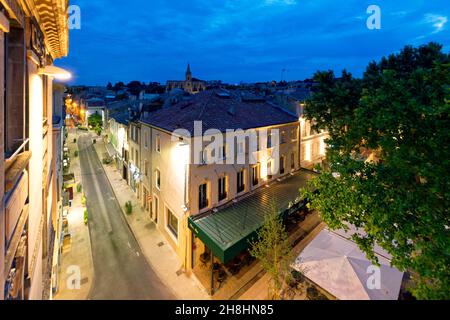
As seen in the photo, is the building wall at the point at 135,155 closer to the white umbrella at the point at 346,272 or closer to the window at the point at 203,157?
the window at the point at 203,157

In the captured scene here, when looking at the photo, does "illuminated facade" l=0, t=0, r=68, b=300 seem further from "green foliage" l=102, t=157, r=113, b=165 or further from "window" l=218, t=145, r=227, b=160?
"green foliage" l=102, t=157, r=113, b=165

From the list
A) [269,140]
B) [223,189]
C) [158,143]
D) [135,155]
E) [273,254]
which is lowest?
[273,254]

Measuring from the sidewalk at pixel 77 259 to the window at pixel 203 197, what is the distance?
8.89 meters

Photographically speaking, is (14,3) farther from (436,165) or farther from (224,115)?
(224,115)

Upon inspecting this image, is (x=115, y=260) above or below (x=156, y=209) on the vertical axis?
below

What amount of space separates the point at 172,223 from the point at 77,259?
24.1ft

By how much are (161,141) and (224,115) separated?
18.9ft

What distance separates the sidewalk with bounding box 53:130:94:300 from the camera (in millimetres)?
14031

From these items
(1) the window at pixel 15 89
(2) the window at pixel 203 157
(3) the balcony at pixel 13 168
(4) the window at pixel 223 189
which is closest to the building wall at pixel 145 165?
(2) the window at pixel 203 157

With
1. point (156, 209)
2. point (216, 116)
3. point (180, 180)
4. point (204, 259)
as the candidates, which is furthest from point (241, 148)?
point (156, 209)

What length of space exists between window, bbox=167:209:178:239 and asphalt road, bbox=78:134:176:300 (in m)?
2.92

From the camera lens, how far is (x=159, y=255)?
1762cm

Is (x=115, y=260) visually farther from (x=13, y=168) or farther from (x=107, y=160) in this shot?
(x=107, y=160)
